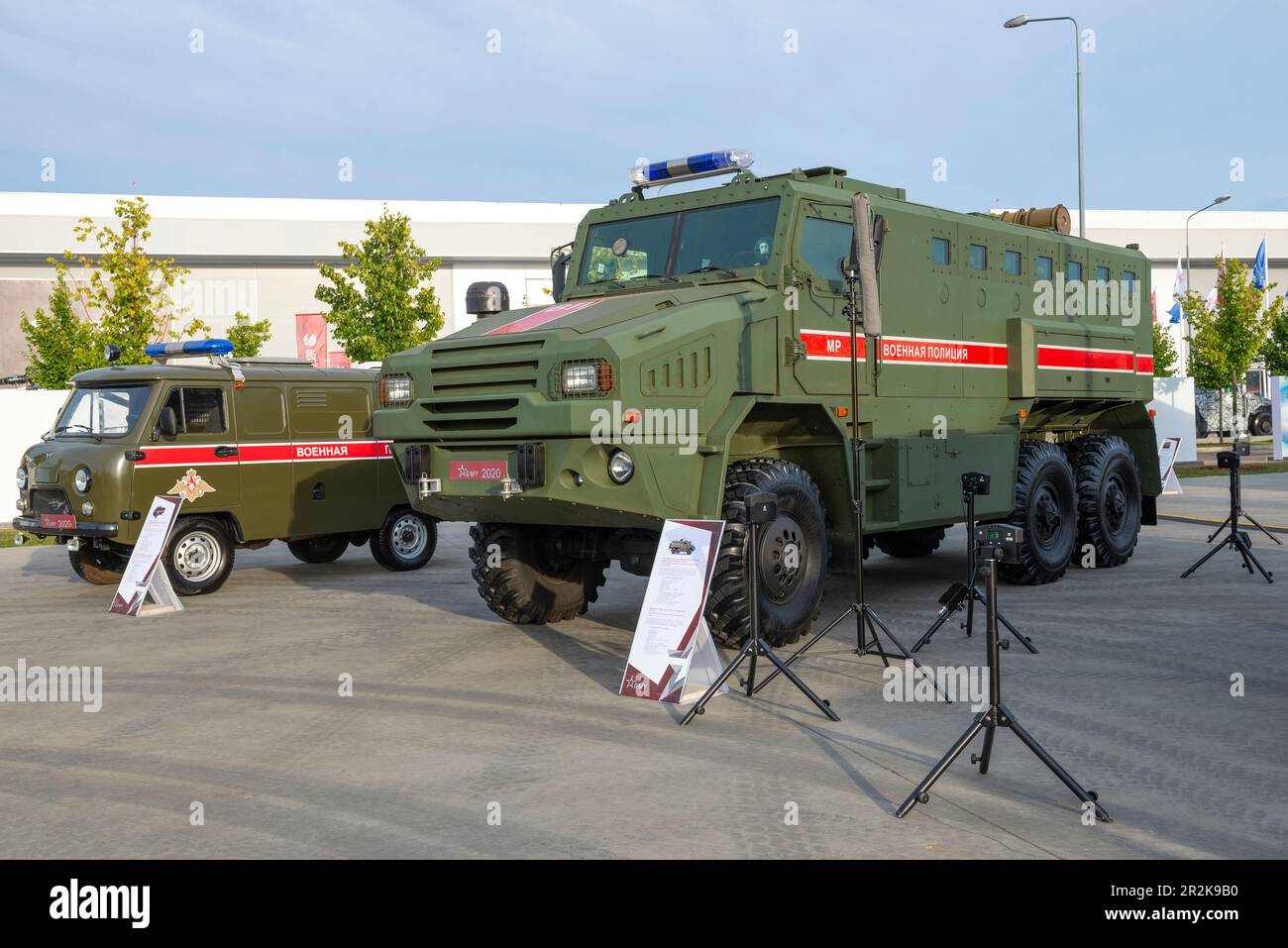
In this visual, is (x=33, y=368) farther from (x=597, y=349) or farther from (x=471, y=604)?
(x=597, y=349)

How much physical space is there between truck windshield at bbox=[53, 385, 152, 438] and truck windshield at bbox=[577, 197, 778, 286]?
524 centimetres

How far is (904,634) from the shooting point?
9.30 meters

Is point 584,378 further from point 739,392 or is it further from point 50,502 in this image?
point 50,502

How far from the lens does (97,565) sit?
13.6m

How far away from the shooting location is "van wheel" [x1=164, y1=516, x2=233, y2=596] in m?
12.4

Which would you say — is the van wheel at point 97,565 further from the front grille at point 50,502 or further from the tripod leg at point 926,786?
the tripod leg at point 926,786

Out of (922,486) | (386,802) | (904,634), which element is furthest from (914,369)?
(386,802)

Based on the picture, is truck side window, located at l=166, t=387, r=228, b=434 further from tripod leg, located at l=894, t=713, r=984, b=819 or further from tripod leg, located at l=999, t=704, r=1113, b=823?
tripod leg, located at l=999, t=704, r=1113, b=823

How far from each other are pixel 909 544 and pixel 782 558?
244 inches

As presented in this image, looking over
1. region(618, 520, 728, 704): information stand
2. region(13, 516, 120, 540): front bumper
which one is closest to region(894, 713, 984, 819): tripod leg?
region(618, 520, 728, 704): information stand

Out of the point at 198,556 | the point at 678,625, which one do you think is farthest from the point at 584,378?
the point at 198,556

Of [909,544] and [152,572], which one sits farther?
[909,544]

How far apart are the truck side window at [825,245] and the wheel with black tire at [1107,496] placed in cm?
488
